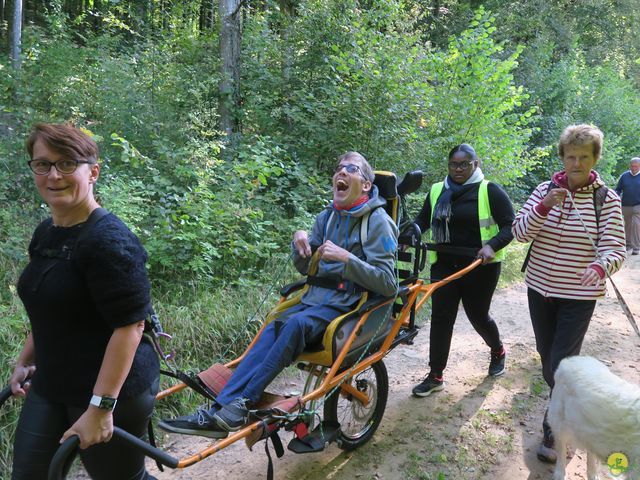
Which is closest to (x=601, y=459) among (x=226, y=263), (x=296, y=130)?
(x=226, y=263)

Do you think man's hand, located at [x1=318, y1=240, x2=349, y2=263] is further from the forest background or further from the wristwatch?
the forest background

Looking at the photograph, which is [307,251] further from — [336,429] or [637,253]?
[637,253]

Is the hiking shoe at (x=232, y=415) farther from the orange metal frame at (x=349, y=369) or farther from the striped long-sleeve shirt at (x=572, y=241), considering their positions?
the striped long-sleeve shirt at (x=572, y=241)

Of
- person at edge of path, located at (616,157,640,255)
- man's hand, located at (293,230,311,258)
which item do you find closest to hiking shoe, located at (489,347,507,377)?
man's hand, located at (293,230,311,258)

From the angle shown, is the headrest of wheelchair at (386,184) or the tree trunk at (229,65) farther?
the tree trunk at (229,65)

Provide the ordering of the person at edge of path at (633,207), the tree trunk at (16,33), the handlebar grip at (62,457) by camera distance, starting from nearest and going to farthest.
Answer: the handlebar grip at (62,457) → the tree trunk at (16,33) → the person at edge of path at (633,207)

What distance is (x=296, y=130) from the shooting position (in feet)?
26.8

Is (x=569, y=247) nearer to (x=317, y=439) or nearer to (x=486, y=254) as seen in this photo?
(x=486, y=254)

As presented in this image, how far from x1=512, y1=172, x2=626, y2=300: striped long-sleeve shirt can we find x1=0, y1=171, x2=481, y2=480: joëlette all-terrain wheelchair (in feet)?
1.96

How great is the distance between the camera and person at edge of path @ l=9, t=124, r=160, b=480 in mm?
1847

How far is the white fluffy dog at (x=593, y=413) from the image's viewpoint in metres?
2.60

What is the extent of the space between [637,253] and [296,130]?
8079 mm

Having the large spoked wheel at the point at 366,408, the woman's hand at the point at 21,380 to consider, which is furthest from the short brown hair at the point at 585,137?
the woman's hand at the point at 21,380

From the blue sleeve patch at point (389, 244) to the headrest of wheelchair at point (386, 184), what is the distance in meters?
0.53
